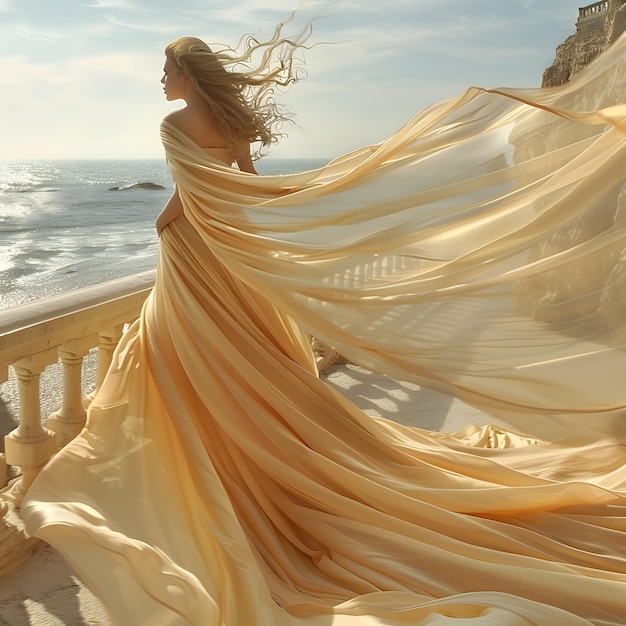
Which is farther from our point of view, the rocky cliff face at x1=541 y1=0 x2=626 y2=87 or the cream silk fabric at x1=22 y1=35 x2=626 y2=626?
the rocky cliff face at x1=541 y1=0 x2=626 y2=87

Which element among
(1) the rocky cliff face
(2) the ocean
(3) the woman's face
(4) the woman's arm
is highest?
(1) the rocky cliff face

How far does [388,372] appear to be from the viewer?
7.63ft

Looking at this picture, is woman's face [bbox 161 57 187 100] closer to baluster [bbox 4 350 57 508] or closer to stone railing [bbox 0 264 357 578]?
stone railing [bbox 0 264 357 578]

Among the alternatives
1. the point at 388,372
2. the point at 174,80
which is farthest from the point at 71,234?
the point at 388,372

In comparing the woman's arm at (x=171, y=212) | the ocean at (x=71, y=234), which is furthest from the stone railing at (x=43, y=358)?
the ocean at (x=71, y=234)

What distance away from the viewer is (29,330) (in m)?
2.49

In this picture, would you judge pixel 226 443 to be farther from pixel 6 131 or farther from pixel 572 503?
pixel 6 131

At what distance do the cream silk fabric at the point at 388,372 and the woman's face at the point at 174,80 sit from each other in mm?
338

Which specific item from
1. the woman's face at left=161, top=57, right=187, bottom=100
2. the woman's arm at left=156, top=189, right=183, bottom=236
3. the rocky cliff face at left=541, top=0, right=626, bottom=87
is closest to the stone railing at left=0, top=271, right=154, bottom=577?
the woman's arm at left=156, top=189, right=183, bottom=236

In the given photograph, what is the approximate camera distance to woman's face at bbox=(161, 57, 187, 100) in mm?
2688

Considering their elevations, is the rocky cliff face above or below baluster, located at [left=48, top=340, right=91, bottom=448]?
above

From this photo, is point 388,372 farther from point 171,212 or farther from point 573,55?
point 573,55

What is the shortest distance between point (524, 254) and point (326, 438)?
891 millimetres

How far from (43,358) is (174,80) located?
118cm
